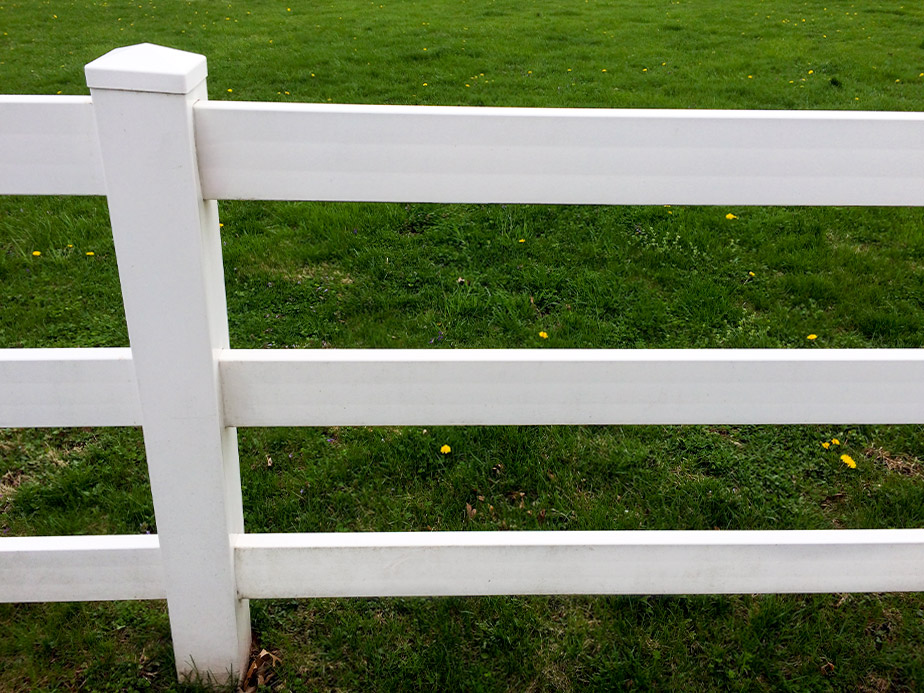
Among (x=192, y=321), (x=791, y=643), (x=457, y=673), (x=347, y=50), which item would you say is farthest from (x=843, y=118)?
(x=347, y=50)

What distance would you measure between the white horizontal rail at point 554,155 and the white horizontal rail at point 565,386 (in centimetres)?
34

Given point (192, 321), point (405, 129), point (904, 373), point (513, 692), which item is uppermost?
point (405, 129)

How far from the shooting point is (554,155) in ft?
4.44

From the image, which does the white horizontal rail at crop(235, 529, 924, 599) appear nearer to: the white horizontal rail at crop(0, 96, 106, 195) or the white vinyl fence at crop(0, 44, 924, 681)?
the white vinyl fence at crop(0, 44, 924, 681)

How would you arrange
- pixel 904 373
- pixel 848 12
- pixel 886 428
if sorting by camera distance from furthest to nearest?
pixel 848 12, pixel 886 428, pixel 904 373

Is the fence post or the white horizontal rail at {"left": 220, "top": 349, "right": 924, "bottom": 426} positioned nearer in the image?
the fence post

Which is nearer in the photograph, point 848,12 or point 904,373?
point 904,373

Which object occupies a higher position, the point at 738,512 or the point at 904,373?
the point at 904,373

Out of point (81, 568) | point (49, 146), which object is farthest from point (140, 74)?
point (81, 568)

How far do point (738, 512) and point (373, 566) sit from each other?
137 cm

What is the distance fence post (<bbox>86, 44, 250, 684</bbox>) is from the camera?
4.07 ft

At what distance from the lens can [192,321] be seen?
55.0 inches

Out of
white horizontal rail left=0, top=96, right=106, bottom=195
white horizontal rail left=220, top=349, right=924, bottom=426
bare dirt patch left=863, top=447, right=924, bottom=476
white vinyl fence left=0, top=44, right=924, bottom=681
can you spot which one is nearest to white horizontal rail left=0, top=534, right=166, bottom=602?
white vinyl fence left=0, top=44, right=924, bottom=681

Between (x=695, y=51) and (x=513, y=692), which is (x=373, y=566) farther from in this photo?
(x=695, y=51)
